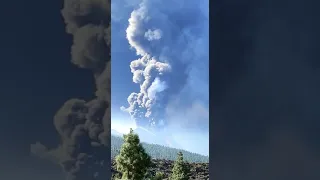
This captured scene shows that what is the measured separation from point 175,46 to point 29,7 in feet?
25.3

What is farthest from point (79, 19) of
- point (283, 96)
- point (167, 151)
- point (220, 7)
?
point (167, 151)

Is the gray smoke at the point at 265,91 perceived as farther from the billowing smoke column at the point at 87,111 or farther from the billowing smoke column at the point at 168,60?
the billowing smoke column at the point at 168,60

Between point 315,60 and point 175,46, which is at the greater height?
point 175,46

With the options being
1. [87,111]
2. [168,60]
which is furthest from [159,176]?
[87,111]

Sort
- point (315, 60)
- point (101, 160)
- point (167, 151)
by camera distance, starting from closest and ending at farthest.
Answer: point (315, 60) → point (101, 160) → point (167, 151)

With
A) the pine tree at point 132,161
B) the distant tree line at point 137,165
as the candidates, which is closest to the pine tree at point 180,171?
the distant tree line at point 137,165

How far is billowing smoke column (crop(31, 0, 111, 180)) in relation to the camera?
9.05 ft

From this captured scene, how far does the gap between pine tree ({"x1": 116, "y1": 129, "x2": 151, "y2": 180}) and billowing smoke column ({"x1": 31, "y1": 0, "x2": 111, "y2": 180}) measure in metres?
7.34

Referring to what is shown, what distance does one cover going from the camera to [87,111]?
280 cm

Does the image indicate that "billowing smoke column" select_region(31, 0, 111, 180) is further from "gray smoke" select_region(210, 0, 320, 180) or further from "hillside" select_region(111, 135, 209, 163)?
"hillside" select_region(111, 135, 209, 163)

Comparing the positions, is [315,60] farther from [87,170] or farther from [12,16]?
[12,16]

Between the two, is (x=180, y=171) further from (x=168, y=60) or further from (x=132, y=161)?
(x=168, y=60)

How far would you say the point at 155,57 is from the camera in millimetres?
10641

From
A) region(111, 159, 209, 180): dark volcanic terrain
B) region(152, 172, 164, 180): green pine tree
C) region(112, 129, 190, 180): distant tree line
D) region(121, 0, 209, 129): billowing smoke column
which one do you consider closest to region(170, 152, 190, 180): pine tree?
region(112, 129, 190, 180): distant tree line
